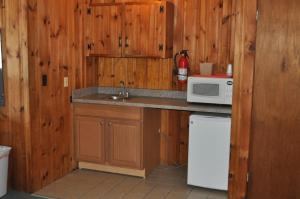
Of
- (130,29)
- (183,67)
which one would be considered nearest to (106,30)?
(130,29)

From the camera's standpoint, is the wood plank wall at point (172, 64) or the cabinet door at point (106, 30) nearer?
the wood plank wall at point (172, 64)

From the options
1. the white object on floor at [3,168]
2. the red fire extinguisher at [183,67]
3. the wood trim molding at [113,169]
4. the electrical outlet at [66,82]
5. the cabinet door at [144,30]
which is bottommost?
the wood trim molding at [113,169]

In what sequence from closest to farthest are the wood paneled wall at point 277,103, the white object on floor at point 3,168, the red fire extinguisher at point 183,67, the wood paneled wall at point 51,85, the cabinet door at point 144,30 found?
the wood paneled wall at point 277,103
the white object on floor at point 3,168
the wood paneled wall at point 51,85
the cabinet door at point 144,30
the red fire extinguisher at point 183,67

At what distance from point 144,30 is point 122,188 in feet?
6.12

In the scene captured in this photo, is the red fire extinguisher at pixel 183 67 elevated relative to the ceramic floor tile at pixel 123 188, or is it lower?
elevated

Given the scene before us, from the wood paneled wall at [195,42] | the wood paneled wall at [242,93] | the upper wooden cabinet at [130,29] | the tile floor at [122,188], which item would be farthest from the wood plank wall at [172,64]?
the wood paneled wall at [242,93]

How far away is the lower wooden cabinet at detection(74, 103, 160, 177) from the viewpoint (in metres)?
4.00

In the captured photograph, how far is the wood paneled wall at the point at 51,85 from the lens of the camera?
356 centimetres

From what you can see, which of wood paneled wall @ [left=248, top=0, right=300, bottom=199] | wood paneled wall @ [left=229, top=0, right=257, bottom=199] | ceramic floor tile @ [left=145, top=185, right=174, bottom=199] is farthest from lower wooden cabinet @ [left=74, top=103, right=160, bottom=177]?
wood paneled wall @ [left=248, top=0, right=300, bottom=199]

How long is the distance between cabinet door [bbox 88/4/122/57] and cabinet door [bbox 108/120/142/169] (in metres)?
0.91

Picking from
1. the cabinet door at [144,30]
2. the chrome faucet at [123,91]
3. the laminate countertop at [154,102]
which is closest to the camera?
the laminate countertop at [154,102]

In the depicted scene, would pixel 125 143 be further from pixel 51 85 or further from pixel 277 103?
pixel 277 103

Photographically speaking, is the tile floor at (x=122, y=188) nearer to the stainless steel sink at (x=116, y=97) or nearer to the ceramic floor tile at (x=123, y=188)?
the ceramic floor tile at (x=123, y=188)

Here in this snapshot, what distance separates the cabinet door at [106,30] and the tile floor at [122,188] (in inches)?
60.2
